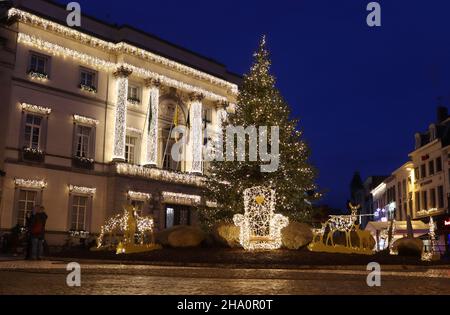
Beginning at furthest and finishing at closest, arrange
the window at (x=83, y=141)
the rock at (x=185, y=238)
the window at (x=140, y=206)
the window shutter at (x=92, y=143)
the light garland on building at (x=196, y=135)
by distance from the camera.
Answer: the light garland on building at (x=196, y=135) → the window at (x=140, y=206) → the window shutter at (x=92, y=143) → the window at (x=83, y=141) → the rock at (x=185, y=238)

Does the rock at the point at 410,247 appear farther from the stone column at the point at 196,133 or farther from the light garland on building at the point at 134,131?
the light garland on building at the point at 134,131

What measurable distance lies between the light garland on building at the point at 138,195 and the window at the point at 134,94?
652 cm

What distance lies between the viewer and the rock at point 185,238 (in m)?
20.2

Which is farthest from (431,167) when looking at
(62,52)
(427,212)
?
(62,52)

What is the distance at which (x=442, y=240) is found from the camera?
4125cm

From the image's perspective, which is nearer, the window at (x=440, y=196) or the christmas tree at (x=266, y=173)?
the christmas tree at (x=266, y=173)

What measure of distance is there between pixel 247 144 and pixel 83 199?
11.9 meters

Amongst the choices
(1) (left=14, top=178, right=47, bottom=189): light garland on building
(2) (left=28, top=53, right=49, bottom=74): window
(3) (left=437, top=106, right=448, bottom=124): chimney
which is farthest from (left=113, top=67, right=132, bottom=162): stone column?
(3) (left=437, top=106, right=448, bottom=124): chimney

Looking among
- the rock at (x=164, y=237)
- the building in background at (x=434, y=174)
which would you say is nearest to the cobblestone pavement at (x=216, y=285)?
the rock at (x=164, y=237)

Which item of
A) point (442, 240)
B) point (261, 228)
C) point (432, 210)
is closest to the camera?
point (261, 228)

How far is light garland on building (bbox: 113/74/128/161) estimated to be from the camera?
106ft

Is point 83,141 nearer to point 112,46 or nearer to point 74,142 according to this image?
point 74,142

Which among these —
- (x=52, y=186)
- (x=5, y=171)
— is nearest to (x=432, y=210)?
(x=52, y=186)
